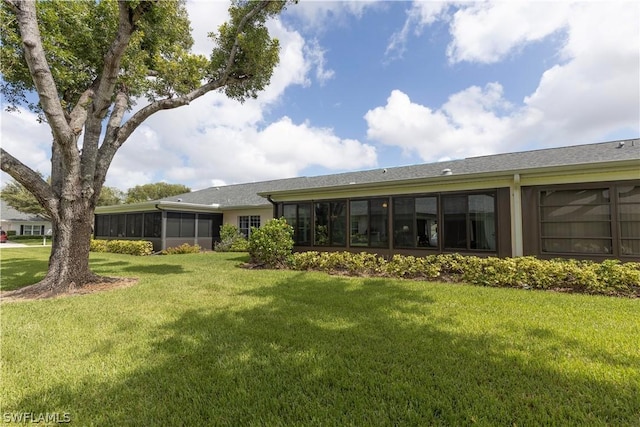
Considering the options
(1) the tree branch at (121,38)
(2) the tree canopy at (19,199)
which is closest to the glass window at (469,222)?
(1) the tree branch at (121,38)

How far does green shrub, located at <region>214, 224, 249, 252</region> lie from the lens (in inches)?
687

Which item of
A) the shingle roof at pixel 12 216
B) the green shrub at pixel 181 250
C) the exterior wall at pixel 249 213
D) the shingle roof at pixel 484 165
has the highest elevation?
the shingle roof at pixel 484 165

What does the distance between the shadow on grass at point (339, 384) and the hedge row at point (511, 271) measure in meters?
3.56

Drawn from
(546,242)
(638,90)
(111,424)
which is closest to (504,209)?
(546,242)

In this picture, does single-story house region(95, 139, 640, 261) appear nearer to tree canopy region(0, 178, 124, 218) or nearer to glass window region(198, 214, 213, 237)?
glass window region(198, 214, 213, 237)

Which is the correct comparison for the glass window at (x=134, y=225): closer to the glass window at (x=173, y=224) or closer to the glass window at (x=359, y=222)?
the glass window at (x=173, y=224)

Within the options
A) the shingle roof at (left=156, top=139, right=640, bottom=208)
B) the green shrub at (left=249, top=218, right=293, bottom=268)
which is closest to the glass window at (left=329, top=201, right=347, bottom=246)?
the shingle roof at (left=156, top=139, right=640, bottom=208)

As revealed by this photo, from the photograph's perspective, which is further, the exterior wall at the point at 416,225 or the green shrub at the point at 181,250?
the green shrub at the point at 181,250

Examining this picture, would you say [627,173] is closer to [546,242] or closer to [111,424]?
[546,242]

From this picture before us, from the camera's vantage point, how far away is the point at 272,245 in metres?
10.5

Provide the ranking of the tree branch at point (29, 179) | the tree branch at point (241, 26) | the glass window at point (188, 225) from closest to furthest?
the tree branch at point (29, 179) < the tree branch at point (241, 26) < the glass window at point (188, 225)

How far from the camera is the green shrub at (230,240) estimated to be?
17438 mm

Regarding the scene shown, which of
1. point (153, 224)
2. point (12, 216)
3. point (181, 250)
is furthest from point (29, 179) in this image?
point (12, 216)

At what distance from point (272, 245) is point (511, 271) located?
709 centimetres
